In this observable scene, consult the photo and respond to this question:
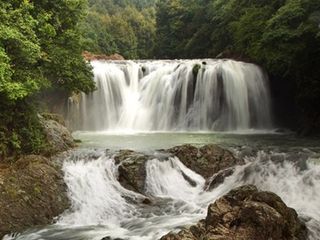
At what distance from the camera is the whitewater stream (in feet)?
37.9

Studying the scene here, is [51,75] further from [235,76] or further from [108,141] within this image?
[235,76]

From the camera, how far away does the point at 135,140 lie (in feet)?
68.2

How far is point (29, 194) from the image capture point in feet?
37.8

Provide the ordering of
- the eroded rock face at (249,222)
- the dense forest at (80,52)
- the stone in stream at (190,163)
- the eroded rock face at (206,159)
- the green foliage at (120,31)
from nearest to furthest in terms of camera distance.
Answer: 1. the eroded rock face at (249,222)
2. the dense forest at (80,52)
3. the stone in stream at (190,163)
4. the eroded rock face at (206,159)
5. the green foliage at (120,31)

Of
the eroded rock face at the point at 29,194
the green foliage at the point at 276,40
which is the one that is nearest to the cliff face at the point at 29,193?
the eroded rock face at the point at 29,194

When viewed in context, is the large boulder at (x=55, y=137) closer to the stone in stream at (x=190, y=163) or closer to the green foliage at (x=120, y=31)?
the stone in stream at (x=190, y=163)

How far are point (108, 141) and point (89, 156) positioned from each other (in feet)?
18.4

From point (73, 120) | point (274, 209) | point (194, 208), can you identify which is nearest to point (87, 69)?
point (73, 120)

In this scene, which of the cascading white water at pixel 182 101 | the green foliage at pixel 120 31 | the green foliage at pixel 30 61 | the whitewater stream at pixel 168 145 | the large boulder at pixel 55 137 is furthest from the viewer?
the green foliage at pixel 120 31

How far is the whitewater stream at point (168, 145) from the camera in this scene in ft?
37.9

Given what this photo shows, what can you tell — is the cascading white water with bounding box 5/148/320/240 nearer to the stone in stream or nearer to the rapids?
the rapids

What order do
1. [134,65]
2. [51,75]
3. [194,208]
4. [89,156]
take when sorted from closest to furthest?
[194,208]
[89,156]
[51,75]
[134,65]

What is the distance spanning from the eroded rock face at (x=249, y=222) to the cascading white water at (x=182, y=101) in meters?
16.4

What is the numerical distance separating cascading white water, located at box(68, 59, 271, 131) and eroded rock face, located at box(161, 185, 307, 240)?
16449mm
